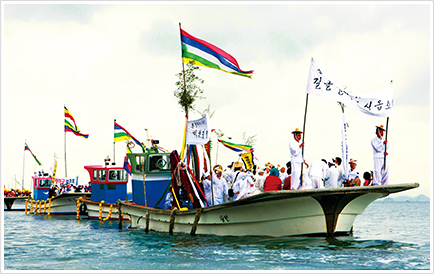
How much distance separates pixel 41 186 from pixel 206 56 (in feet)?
120

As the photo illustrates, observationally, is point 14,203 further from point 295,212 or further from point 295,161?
point 295,161

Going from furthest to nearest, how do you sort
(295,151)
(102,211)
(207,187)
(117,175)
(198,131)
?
1. (117,175)
2. (102,211)
3. (207,187)
4. (198,131)
5. (295,151)

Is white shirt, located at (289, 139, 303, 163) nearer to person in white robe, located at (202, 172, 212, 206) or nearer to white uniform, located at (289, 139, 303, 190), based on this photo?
white uniform, located at (289, 139, 303, 190)

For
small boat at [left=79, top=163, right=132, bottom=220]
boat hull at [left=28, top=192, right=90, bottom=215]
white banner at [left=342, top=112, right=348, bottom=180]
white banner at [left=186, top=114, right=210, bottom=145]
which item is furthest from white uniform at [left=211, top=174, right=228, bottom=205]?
boat hull at [left=28, top=192, right=90, bottom=215]

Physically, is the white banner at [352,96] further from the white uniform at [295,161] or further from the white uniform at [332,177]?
the white uniform at [332,177]

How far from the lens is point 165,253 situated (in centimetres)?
1439

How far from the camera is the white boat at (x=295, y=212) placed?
1430cm

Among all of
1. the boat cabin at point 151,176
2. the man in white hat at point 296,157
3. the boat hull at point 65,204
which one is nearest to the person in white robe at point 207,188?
the boat cabin at point 151,176

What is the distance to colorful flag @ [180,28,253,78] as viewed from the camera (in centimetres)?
1686

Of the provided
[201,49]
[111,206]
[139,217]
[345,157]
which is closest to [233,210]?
[345,157]

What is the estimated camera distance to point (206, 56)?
17219 millimetres

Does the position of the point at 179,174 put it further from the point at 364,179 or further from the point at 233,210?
the point at 364,179

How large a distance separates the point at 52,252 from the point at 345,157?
384 inches

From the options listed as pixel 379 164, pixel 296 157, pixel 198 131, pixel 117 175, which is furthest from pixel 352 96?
pixel 117 175
